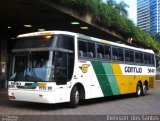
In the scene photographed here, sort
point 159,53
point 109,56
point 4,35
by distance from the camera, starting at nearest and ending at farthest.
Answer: point 109,56
point 4,35
point 159,53

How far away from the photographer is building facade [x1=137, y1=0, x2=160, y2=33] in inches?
3285

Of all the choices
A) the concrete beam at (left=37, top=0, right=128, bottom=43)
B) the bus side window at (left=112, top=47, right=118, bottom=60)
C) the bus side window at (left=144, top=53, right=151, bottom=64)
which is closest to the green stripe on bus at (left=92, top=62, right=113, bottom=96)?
the bus side window at (left=112, top=47, right=118, bottom=60)

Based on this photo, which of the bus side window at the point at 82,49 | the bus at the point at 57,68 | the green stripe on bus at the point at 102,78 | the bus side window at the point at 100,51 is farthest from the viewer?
the bus side window at the point at 100,51

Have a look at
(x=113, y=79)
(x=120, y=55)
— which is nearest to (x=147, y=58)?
(x=120, y=55)

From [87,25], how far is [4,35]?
917cm

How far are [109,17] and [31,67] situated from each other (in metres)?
14.0

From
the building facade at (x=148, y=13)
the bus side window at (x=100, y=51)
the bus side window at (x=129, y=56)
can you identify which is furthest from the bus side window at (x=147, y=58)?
the building facade at (x=148, y=13)

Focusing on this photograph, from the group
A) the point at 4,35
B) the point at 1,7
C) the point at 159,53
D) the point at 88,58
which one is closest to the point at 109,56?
the point at 88,58

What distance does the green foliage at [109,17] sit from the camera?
77.1ft

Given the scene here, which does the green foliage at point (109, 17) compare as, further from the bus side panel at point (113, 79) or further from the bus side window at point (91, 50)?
the bus side panel at point (113, 79)

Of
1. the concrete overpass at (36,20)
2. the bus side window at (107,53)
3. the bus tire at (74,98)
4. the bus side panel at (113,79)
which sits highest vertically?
the concrete overpass at (36,20)

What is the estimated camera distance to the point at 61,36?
639 inches

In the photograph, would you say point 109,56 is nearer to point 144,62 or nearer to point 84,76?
point 84,76

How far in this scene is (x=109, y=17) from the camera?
95.1 feet
